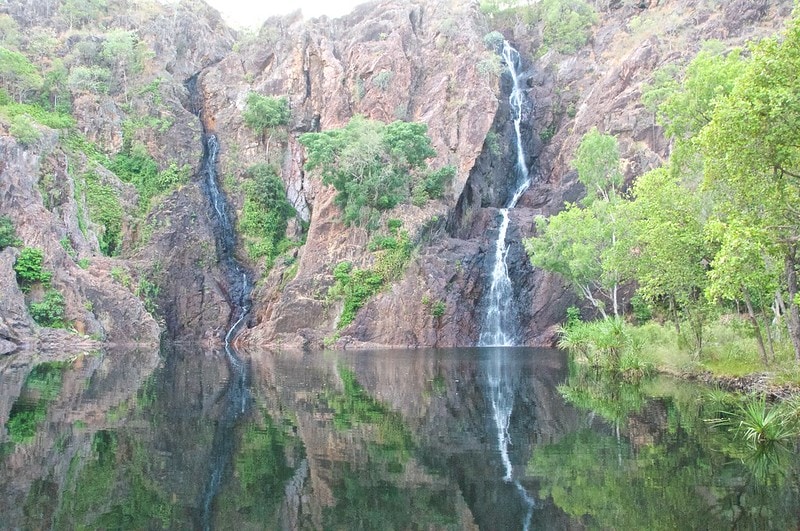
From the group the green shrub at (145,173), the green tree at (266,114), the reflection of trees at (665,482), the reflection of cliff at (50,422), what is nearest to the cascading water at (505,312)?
the reflection of trees at (665,482)

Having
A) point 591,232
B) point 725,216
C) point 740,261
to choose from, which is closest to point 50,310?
point 591,232

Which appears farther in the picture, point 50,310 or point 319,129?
point 319,129

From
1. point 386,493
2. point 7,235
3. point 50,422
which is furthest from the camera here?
point 7,235

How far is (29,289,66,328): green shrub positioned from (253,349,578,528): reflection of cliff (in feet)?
78.2

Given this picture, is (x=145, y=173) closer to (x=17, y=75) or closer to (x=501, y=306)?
(x=17, y=75)

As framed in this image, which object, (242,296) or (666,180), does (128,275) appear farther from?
(666,180)

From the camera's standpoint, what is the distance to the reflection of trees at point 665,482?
24.8 feet

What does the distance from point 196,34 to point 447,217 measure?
135ft

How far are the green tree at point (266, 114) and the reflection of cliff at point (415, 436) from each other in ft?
147

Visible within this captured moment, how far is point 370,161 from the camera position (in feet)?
179

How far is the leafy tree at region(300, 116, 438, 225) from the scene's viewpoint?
54.5 metres

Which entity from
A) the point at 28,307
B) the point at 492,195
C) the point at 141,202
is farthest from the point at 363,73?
the point at 28,307

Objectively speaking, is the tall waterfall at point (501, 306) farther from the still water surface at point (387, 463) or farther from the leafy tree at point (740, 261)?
the leafy tree at point (740, 261)

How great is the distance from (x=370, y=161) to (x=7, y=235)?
2739cm
